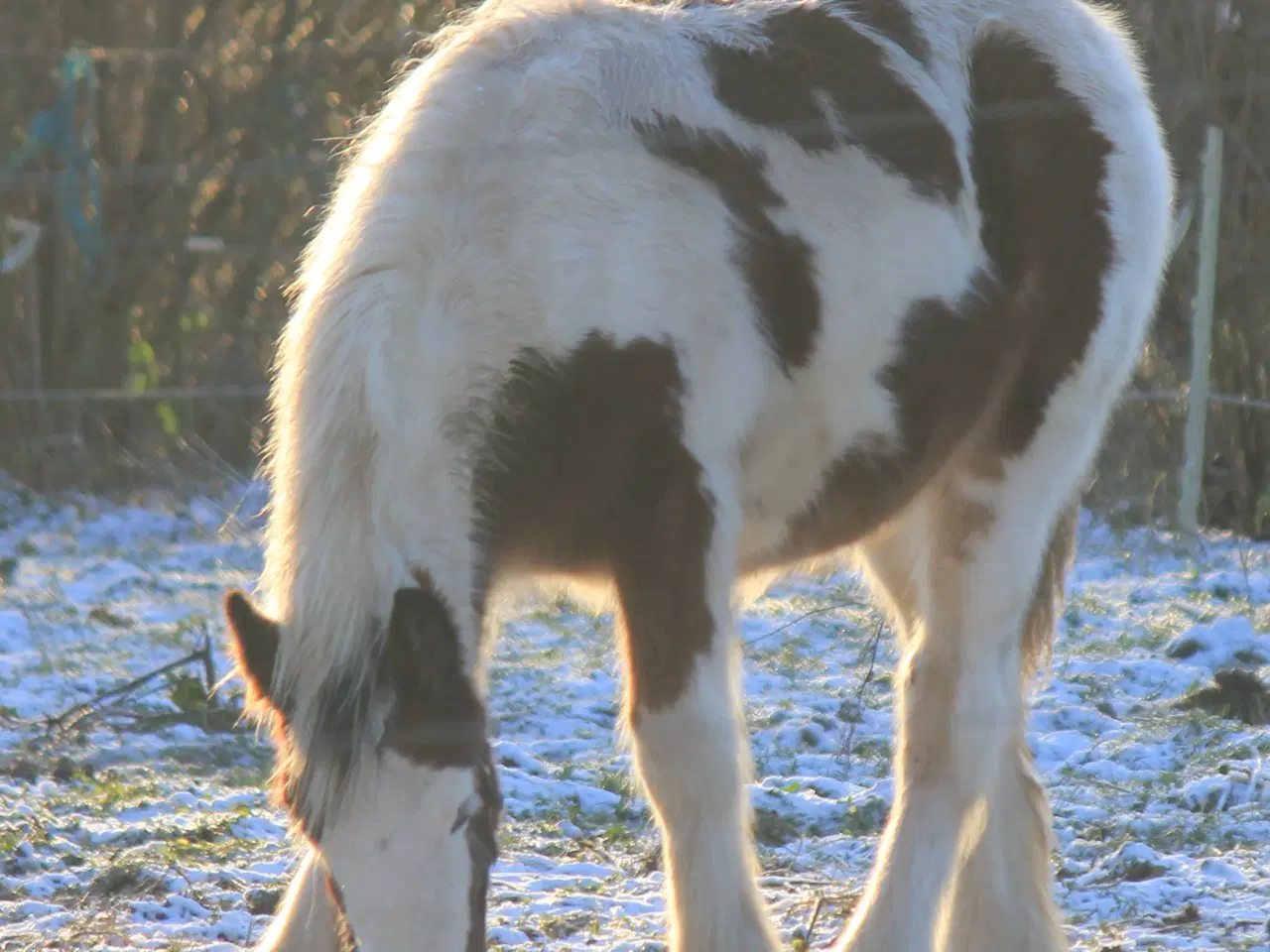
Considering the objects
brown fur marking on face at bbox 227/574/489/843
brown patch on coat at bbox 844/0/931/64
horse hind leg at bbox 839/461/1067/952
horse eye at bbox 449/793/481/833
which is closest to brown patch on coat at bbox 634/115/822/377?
brown patch on coat at bbox 844/0/931/64

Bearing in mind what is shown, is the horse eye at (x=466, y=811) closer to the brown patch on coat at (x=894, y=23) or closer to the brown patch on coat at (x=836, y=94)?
the brown patch on coat at (x=836, y=94)

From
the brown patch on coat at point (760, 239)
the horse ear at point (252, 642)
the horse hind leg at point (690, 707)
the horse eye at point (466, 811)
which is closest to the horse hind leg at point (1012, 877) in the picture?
the horse hind leg at point (690, 707)

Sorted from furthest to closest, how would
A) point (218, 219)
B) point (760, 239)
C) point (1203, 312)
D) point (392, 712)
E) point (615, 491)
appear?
point (218, 219), point (1203, 312), point (760, 239), point (615, 491), point (392, 712)

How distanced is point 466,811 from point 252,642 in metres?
0.43

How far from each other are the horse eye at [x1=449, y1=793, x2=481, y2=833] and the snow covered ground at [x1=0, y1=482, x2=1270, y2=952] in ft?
3.42

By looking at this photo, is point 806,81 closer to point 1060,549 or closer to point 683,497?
point 683,497

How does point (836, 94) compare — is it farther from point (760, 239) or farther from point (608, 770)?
point (608, 770)

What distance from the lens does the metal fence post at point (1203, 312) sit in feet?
25.2

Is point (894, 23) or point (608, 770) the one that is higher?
point (894, 23)

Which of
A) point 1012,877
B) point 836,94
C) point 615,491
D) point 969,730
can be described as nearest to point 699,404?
point 615,491

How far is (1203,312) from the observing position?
774 cm

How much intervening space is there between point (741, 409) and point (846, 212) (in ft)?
1.66

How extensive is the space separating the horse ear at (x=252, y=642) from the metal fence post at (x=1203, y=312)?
577 centimetres

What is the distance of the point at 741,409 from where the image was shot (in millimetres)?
3207
